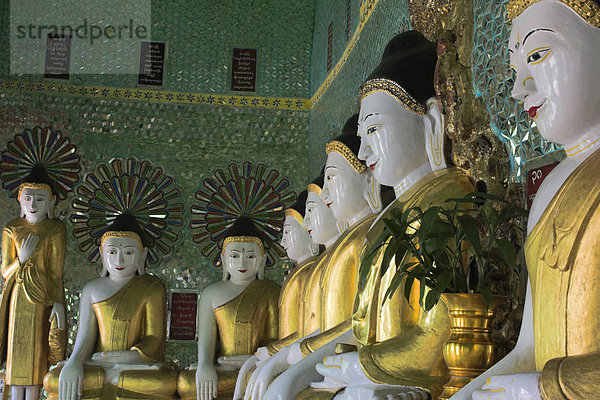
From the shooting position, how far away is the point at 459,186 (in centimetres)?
267

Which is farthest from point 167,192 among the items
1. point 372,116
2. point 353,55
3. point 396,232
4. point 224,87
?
point 396,232

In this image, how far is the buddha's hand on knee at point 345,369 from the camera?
2.46 metres

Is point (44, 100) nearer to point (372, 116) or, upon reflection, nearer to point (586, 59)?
point (372, 116)

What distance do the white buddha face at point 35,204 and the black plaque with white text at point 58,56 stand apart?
1590 millimetres

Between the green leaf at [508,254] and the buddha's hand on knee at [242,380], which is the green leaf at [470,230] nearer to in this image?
the green leaf at [508,254]

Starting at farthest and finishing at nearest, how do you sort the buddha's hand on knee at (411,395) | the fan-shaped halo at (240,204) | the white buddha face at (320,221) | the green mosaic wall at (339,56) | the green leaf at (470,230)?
the fan-shaped halo at (240,204) < the green mosaic wall at (339,56) < the white buddha face at (320,221) < the buddha's hand on knee at (411,395) < the green leaf at (470,230)

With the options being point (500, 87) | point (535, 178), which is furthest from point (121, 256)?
point (535, 178)

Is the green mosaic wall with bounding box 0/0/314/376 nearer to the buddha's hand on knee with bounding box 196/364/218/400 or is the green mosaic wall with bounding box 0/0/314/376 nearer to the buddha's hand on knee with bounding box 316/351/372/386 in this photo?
the buddha's hand on knee with bounding box 196/364/218/400

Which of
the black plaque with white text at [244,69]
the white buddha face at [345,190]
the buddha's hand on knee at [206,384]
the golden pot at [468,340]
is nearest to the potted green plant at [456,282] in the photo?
the golden pot at [468,340]

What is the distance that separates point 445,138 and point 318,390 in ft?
3.43

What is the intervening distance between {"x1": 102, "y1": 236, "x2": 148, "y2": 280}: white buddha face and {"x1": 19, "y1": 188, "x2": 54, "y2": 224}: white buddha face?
1.05 meters

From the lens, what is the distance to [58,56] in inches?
305

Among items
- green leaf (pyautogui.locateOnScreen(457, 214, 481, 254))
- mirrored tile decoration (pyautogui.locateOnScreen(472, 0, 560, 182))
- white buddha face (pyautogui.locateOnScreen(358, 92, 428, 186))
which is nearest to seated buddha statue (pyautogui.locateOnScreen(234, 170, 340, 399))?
white buddha face (pyautogui.locateOnScreen(358, 92, 428, 186))

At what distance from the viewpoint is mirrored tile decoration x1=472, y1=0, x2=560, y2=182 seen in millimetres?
2543
